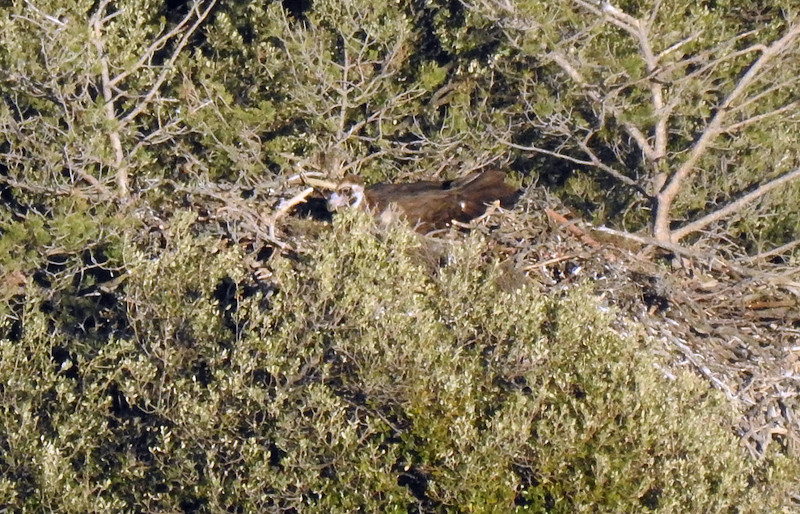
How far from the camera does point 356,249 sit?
20.0 ft

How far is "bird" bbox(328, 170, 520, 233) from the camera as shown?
7918mm

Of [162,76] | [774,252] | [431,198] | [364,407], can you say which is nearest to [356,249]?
[364,407]

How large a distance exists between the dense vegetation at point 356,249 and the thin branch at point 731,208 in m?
0.04

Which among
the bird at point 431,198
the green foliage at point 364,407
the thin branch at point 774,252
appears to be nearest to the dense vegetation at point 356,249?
the green foliage at point 364,407

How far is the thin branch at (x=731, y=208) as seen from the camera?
834 cm

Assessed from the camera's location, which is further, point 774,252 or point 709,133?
point 774,252

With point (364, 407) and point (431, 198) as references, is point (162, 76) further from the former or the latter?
point (364, 407)

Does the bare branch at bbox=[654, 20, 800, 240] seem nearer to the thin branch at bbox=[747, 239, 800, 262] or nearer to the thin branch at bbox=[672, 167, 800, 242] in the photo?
the thin branch at bbox=[672, 167, 800, 242]

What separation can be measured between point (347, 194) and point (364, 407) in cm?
272

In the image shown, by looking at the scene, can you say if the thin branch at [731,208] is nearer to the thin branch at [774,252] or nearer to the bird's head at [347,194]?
the thin branch at [774,252]

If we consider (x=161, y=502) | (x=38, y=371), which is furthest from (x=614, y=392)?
(x=38, y=371)

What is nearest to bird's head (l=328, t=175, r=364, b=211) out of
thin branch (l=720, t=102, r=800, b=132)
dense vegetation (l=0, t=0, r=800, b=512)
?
dense vegetation (l=0, t=0, r=800, b=512)

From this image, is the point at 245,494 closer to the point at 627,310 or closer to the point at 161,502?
the point at 161,502

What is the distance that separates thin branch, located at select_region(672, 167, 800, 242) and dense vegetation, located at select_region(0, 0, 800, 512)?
36mm
